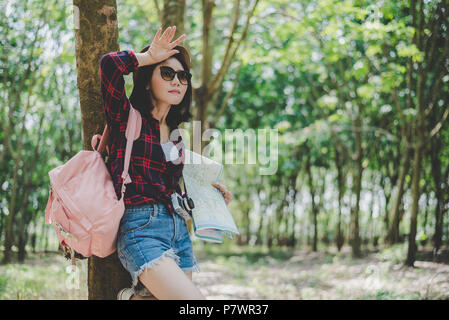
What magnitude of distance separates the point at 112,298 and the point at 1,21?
602 cm

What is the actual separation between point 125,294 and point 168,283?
0.44 meters

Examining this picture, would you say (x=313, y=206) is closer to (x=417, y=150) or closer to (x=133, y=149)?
(x=417, y=150)

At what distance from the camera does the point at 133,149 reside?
6.69 feet

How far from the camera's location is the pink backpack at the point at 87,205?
188 cm

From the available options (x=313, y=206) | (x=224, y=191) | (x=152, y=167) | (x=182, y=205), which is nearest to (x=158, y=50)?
(x=152, y=167)

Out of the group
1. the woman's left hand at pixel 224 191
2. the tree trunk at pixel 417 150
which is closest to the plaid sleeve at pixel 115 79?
the woman's left hand at pixel 224 191

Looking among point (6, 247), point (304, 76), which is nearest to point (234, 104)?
point (304, 76)

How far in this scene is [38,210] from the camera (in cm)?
893

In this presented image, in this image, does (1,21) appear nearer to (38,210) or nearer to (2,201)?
(2,201)

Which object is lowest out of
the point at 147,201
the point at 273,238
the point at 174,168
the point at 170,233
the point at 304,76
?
the point at 273,238

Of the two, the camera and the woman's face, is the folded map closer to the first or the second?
the camera

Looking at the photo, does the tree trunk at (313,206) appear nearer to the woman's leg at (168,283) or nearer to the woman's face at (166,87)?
the woman's face at (166,87)

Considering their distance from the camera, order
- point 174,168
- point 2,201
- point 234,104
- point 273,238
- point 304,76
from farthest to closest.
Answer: point 273,238 → point 234,104 → point 304,76 → point 2,201 → point 174,168

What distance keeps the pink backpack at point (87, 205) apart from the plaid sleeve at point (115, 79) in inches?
2.7
